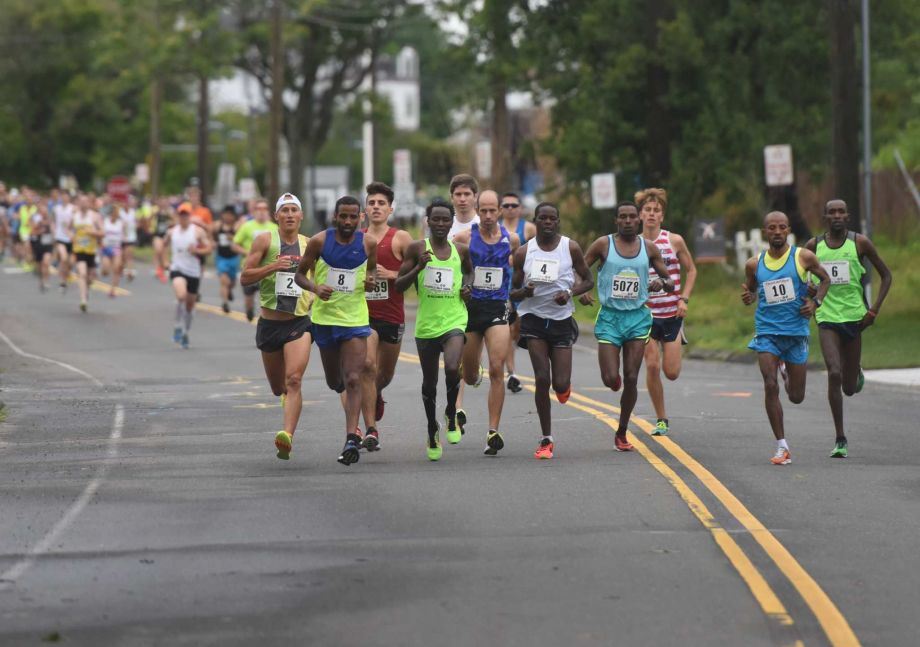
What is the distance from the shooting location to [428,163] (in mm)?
114688

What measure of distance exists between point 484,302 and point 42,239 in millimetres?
27226

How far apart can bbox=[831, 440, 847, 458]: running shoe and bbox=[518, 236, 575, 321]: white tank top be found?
2.19 m

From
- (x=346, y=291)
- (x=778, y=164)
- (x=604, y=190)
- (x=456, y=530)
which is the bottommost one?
(x=456, y=530)

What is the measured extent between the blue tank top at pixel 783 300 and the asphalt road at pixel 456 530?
97 centimetres

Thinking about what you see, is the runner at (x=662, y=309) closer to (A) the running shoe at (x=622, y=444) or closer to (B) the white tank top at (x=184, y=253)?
(A) the running shoe at (x=622, y=444)

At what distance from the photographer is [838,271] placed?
1449 centimetres

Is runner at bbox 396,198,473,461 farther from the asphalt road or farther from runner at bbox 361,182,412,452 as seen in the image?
the asphalt road

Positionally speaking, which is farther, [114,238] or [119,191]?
[119,191]

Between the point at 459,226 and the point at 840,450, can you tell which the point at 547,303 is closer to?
the point at 459,226

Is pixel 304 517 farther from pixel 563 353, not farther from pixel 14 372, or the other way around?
pixel 14 372

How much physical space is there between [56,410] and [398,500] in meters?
7.14

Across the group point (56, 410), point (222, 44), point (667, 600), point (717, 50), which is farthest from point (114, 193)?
point (667, 600)

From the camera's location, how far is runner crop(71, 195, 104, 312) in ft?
108

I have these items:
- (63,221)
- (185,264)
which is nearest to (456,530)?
(185,264)
